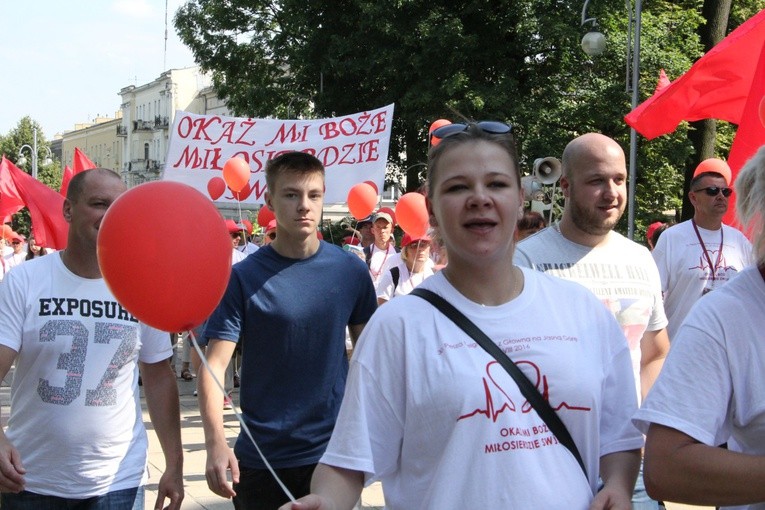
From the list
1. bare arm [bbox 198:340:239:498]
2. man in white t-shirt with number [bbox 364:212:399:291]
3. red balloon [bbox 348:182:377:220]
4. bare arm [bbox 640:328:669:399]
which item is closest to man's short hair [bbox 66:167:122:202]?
bare arm [bbox 198:340:239:498]

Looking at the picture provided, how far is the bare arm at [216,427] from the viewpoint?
393 centimetres

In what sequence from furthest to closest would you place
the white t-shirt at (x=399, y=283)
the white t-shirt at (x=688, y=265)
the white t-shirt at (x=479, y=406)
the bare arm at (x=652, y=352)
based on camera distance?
the white t-shirt at (x=399, y=283) < the white t-shirt at (x=688, y=265) < the bare arm at (x=652, y=352) < the white t-shirt at (x=479, y=406)

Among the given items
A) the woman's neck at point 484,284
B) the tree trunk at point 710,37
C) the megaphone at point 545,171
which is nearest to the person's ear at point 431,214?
the woman's neck at point 484,284

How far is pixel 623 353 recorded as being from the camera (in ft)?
8.75

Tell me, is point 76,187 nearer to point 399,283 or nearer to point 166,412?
point 166,412

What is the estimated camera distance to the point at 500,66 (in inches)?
1043

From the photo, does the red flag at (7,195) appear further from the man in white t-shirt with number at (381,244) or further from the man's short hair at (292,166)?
the man's short hair at (292,166)

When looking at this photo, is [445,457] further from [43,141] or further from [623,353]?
[43,141]

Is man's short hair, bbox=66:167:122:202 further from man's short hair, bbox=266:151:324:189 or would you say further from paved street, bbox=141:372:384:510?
paved street, bbox=141:372:384:510

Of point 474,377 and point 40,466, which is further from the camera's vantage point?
point 40,466

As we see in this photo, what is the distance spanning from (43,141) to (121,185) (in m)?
77.5

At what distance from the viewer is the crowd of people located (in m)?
2.34

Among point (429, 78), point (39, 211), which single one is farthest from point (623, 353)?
point (429, 78)

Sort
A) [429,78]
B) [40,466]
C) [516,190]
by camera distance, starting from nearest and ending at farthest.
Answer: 1. [516,190]
2. [40,466]
3. [429,78]
